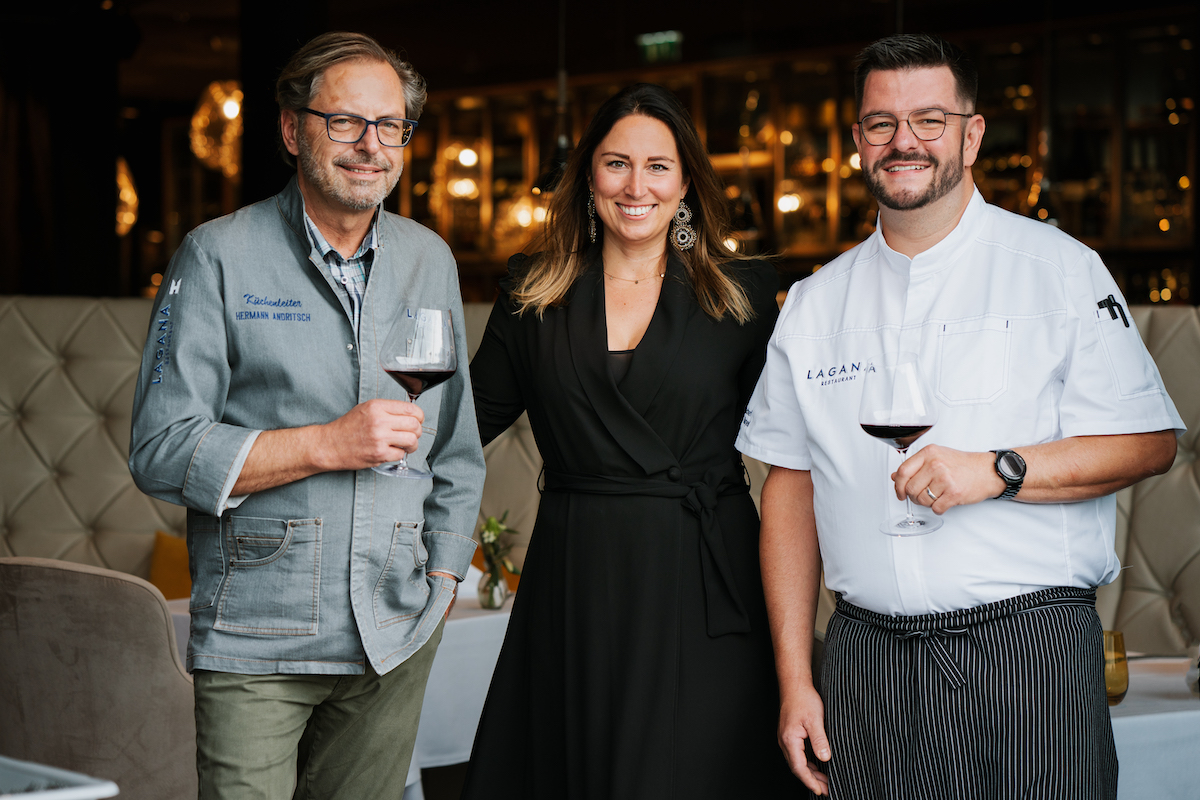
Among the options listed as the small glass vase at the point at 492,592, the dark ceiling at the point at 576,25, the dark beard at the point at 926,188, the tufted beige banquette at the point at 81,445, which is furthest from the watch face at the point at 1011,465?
the dark ceiling at the point at 576,25

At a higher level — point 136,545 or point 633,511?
point 633,511

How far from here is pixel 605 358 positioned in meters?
1.89

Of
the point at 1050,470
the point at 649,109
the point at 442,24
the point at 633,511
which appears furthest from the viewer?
the point at 442,24

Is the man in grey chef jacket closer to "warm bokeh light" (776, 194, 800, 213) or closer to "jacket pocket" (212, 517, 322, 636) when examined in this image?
"jacket pocket" (212, 517, 322, 636)

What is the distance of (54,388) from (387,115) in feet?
9.10

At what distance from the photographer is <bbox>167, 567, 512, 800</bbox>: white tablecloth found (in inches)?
92.0

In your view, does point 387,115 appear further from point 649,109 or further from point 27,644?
point 27,644

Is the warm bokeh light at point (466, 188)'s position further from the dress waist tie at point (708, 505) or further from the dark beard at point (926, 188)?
the dark beard at point (926, 188)

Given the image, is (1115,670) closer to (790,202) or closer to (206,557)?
(206,557)

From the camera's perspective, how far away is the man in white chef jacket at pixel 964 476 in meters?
1.43

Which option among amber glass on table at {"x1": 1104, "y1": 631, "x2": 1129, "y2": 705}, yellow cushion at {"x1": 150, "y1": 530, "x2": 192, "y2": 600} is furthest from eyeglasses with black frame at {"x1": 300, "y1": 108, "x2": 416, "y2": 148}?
yellow cushion at {"x1": 150, "y1": 530, "x2": 192, "y2": 600}

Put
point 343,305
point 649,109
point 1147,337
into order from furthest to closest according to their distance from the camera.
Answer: point 1147,337 → point 649,109 → point 343,305

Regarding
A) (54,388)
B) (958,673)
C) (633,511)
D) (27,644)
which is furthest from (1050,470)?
(54,388)

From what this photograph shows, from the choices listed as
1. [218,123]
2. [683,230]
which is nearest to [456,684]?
[683,230]
